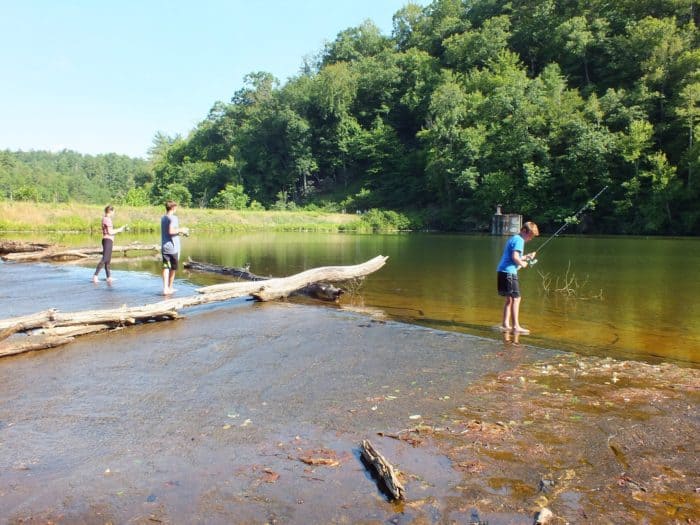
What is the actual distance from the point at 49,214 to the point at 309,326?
140 ft

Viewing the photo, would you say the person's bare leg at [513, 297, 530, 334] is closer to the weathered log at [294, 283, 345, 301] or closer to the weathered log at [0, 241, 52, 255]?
the weathered log at [294, 283, 345, 301]

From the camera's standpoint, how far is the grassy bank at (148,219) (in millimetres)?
42344

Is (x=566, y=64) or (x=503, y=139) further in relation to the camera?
(x=566, y=64)

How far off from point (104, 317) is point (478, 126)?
63.8 meters

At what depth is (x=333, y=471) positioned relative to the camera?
4.43 metres

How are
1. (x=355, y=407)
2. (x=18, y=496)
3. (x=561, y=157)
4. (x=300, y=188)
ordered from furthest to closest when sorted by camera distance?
(x=300, y=188), (x=561, y=157), (x=355, y=407), (x=18, y=496)

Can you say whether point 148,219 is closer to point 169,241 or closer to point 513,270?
point 169,241

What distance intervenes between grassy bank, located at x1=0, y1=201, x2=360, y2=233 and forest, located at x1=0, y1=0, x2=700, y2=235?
995 cm

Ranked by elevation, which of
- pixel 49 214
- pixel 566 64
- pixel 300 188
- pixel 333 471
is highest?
pixel 566 64

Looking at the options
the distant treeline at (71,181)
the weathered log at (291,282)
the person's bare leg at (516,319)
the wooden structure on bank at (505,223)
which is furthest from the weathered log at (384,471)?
the distant treeline at (71,181)

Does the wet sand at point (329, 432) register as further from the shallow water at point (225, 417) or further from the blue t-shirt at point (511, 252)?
the blue t-shirt at point (511, 252)

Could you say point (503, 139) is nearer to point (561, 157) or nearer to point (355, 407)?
point (561, 157)

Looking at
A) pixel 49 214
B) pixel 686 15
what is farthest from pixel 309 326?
pixel 686 15

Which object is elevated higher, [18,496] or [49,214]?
[49,214]
